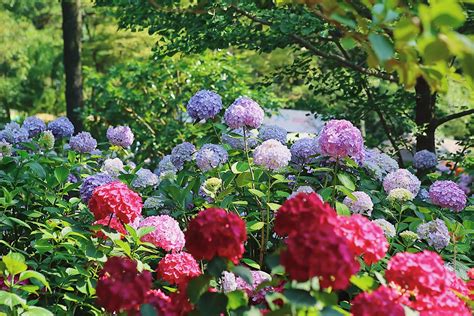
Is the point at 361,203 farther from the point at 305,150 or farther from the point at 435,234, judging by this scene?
the point at 305,150

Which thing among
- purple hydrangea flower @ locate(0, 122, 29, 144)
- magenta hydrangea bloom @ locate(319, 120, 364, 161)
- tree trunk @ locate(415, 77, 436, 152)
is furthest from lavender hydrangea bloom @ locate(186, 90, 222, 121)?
tree trunk @ locate(415, 77, 436, 152)

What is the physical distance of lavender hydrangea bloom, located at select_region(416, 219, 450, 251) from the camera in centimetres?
315

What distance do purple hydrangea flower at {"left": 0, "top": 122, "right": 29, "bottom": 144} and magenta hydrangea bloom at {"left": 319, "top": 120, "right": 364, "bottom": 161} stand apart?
2272 mm

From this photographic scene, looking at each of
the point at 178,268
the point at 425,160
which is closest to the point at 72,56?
the point at 425,160

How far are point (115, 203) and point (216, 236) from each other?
36.8 inches

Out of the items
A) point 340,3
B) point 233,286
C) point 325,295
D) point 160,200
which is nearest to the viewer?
point 325,295

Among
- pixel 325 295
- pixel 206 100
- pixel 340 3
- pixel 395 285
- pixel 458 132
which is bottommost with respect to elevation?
pixel 458 132

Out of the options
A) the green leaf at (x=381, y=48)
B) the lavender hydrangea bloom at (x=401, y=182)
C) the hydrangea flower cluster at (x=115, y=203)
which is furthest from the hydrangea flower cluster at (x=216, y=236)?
the lavender hydrangea bloom at (x=401, y=182)

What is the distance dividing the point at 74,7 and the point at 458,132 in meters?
11.7

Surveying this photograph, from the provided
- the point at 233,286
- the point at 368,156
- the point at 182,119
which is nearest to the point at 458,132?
the point at 182,119

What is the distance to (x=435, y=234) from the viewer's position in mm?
3154

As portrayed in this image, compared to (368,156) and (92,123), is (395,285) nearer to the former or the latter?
(368,156)

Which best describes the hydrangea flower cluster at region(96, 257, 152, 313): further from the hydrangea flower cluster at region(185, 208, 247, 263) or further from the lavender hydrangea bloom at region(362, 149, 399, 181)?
the lavender hydrangea bloom at region(362, 149, 399, 181)

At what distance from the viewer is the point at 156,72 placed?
9.22 metres
